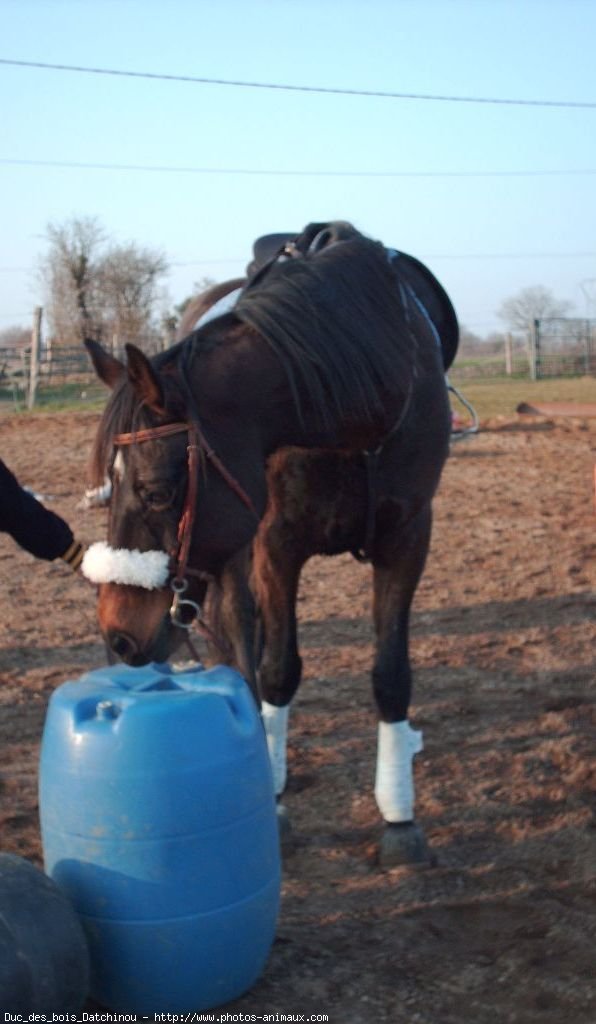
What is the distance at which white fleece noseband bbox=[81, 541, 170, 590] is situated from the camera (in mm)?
2693

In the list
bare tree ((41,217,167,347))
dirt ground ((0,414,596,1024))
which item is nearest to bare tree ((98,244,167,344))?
bare tree ((41,217,167,347))

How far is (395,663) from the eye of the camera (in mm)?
3477

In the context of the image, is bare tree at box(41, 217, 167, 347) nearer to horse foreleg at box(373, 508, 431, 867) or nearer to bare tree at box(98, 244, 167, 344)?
bare tree at box(98, 244, 167, 344)

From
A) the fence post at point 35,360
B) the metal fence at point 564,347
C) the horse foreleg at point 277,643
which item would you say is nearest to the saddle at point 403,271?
the horse foreleg at point 277,643

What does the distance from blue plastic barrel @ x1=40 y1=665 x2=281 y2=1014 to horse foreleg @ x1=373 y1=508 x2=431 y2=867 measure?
3.43 ft

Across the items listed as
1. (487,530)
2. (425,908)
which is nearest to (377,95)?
(487,530)

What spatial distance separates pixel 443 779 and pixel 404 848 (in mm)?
679

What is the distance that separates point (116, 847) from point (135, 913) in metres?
0.15

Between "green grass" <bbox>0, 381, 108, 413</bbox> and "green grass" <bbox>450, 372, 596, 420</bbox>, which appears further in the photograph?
"green grass" <bbox>0, 381, 108, 413</bbox>

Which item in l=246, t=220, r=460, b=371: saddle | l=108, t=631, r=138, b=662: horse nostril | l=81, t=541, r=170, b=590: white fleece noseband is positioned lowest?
l=108, t=631, r=138, b=662: horse nostril

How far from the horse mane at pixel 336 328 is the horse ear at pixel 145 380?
0.33 meters

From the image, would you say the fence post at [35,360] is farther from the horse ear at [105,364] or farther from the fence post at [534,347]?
the horse ear at [105,364]

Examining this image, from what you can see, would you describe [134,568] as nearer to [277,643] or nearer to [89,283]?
[277,643]

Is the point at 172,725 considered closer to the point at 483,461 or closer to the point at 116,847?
the point at 116,847
